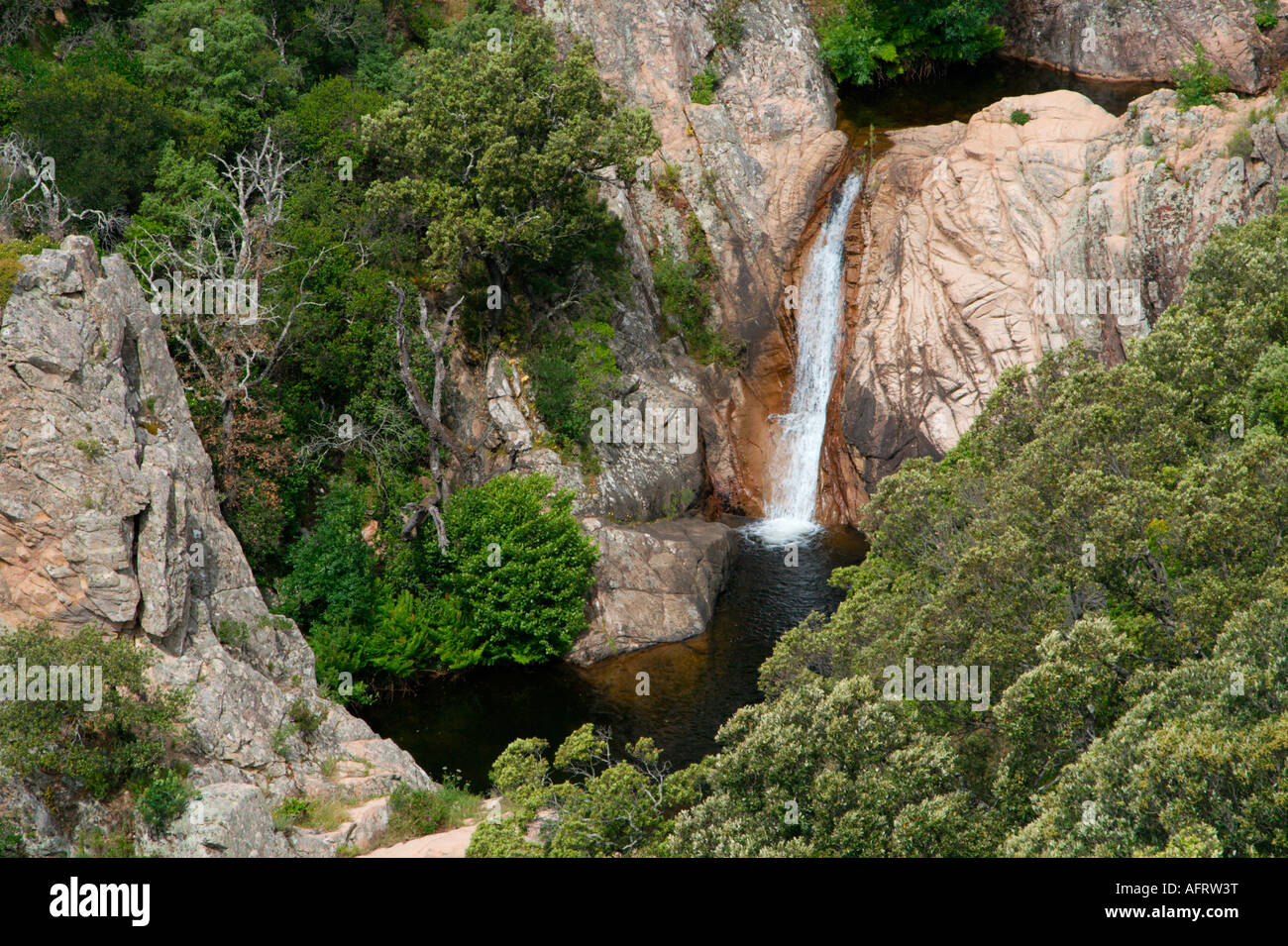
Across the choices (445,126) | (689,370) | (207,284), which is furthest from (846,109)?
(207,284)

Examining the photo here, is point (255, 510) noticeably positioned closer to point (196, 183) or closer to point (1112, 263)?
point (196, 183)

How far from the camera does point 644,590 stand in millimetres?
37531

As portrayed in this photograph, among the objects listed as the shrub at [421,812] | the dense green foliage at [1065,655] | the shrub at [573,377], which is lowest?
the shrub at [421,812]

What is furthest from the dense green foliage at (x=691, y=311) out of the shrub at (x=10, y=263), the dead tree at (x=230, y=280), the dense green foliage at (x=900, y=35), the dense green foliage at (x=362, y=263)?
the shrub at (x=10, y=263)

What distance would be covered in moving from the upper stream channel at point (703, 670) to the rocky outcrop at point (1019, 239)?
4.90ft

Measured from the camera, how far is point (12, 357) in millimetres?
25719

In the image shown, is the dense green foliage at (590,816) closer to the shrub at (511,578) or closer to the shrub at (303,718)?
the shrub at (303,718)

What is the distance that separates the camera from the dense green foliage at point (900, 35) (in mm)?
50844

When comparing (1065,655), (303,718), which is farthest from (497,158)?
(1065,655)

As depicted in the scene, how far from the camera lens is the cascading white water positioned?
44.9 meters

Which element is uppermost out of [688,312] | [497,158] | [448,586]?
[497,158]

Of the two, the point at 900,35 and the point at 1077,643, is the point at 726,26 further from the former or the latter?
the point at 1077,643

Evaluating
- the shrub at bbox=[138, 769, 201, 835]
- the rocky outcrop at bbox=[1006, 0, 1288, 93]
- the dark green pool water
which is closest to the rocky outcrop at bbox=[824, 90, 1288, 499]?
the dark green pool water

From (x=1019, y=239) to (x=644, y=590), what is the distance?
18622 mm
